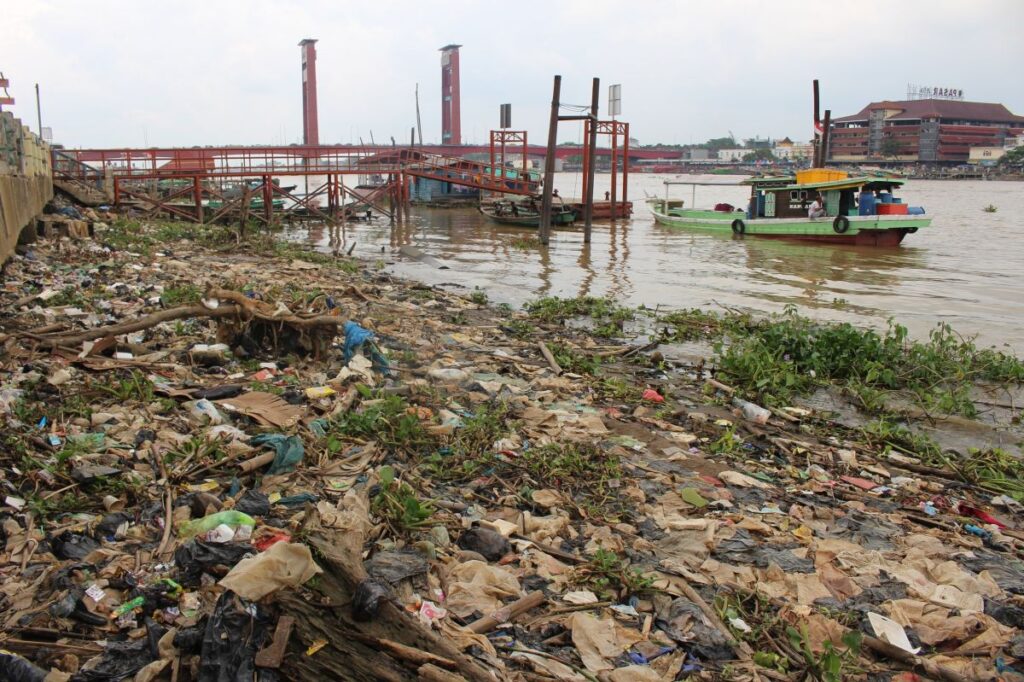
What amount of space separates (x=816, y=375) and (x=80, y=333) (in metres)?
6.69

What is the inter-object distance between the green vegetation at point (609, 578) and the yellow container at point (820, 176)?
23157mm

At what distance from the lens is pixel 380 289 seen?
490 inches

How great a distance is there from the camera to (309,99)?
89.1m

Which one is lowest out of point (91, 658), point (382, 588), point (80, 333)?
point (91, 658)

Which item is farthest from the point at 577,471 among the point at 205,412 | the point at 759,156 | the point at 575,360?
the point at 759,156

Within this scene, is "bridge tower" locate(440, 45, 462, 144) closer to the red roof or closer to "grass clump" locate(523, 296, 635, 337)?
the red roof

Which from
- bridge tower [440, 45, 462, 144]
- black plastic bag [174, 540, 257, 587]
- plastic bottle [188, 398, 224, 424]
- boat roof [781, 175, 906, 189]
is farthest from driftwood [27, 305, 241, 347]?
bridge tower [440, 45, 462, 144]

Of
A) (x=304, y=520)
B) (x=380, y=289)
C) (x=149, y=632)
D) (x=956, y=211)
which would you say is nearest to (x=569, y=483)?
(x=304, y=520)

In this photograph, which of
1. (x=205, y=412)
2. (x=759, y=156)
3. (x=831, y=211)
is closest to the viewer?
(x=205, y=412)

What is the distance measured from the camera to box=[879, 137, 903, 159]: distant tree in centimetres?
10569

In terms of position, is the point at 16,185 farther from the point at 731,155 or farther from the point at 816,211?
the point at 731,155

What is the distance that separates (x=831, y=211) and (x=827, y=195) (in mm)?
580

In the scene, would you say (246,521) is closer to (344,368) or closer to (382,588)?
(382,588)

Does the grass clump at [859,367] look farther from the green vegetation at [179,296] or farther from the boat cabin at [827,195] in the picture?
the boat cabin at [827,195]
